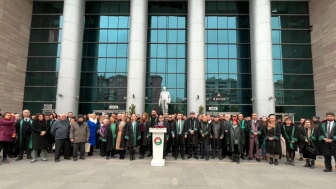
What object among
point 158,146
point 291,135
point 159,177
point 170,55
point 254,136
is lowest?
point 159,177

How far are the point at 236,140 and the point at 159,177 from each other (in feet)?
14.9

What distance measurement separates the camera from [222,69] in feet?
80.9

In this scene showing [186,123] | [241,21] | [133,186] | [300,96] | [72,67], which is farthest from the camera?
[241,21]

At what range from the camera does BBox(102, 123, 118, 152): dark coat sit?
392 inches

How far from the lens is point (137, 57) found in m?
22.0

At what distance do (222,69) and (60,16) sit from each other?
2029 cm

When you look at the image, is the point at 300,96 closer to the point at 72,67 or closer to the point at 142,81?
the point at 142,81

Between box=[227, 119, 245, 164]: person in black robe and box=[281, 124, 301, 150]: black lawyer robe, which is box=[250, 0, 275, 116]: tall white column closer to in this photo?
box=[281, 124, 301, 150]: black lawyer robe

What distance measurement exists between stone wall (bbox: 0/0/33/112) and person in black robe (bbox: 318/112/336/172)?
999 inches

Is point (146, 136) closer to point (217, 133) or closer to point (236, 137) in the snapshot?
point (217, 133)

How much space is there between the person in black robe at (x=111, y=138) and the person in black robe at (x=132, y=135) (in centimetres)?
72

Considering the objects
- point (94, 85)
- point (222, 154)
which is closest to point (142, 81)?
point (94, 85)

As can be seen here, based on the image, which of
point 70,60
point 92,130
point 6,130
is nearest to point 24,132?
point 6,130

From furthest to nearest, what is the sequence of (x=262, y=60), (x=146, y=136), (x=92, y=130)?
(x=262, y=60) < (x=92, y=130) < (x=146, y=136)
